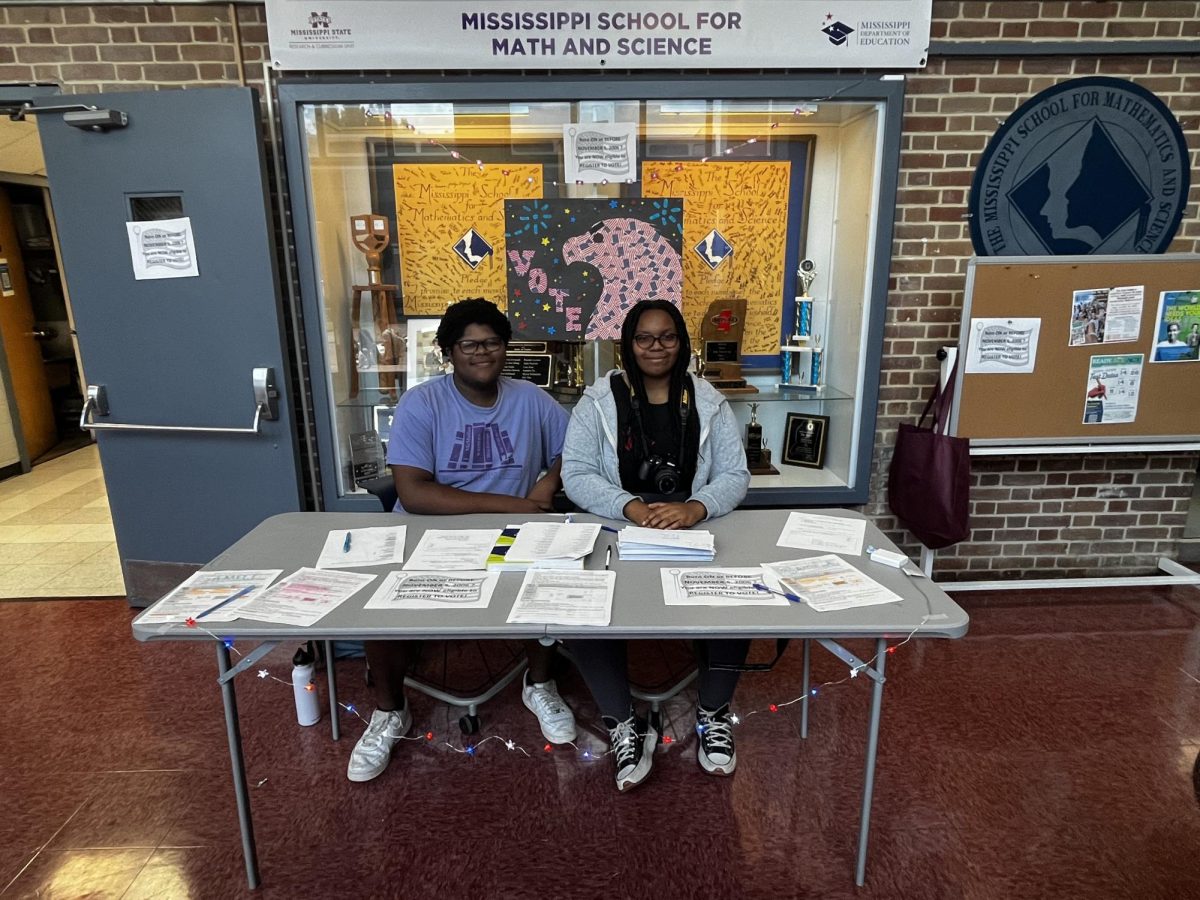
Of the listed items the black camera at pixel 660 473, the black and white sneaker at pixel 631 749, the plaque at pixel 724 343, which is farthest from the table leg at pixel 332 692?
the plaque at pixel 724 343

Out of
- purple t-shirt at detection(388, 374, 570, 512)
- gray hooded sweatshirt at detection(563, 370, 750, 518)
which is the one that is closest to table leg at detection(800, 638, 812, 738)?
gray hooded sweatshirt at detection(563, 370, 750, 518)

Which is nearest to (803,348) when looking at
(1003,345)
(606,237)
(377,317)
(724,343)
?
(724,343)

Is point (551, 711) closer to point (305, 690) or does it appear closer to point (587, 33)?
point (305, 690)

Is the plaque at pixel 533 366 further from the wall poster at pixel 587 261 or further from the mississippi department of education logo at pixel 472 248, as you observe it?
the mississippi department of education logo at pixel 472 248

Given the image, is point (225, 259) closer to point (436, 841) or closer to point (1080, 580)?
point (436, 841)

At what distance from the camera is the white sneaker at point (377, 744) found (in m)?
2.00

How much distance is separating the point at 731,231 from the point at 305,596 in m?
2.26

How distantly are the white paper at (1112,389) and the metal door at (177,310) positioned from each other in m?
3.19

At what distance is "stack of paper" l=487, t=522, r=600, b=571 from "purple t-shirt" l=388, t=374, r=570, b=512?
14.7 inches

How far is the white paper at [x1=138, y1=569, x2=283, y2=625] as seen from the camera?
4.81ft

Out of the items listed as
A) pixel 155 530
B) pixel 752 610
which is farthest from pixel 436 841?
pixel 155 530

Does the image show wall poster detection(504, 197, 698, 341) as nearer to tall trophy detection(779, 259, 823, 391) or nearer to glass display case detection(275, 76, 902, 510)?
glass display case detection(275, 76, 902, 510)

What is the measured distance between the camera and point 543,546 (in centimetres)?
181

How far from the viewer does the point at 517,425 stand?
231 centimetres
